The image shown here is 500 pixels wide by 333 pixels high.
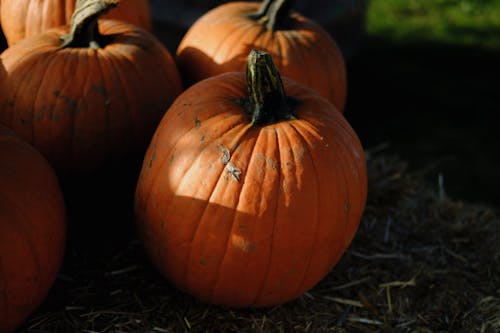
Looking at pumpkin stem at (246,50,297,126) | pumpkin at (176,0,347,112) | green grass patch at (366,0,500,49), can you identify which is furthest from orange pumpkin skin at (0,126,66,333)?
green grass patch at (366,0,500,49)

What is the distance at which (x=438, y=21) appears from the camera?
7.31 meters

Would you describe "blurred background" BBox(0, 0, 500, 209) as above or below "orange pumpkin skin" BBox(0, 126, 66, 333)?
below

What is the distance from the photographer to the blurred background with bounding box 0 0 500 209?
15.8 ft

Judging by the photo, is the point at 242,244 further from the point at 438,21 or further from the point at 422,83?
the point at 438,21

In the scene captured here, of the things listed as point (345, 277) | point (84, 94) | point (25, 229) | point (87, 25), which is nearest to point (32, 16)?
point (87, 25)

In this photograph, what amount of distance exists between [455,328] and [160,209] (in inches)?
49.5

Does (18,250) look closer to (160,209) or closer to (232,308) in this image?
(160,209)

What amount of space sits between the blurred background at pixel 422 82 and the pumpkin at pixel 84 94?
6.86 ft

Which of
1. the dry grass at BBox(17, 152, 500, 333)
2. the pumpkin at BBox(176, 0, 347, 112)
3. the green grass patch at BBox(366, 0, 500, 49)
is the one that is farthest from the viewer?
the green grass patch at BBox(366, 0, 500, 49)

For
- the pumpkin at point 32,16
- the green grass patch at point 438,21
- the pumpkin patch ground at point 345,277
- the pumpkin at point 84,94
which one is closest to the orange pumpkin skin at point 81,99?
the pumpkin at point 84,94

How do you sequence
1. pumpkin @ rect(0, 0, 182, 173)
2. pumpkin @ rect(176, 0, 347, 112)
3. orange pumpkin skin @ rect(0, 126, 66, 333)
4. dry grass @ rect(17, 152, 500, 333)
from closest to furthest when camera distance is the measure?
orange pumpkin skin @ rect(0, 126, 66, 333)
dry grass @ rect(17, 152, 500, 333)
pumpkin @ rect(0, 0, 182, 173)
pumpkin @ rect(176, 0, 347, 112)

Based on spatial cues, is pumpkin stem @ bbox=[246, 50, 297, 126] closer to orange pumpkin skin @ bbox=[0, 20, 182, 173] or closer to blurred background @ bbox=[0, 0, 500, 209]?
orange pumpkin skin @ bbox=[0, 20, 182, 173]

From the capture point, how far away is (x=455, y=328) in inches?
101

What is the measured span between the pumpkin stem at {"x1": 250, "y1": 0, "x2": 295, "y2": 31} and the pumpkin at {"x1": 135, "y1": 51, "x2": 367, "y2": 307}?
27.5 inches
